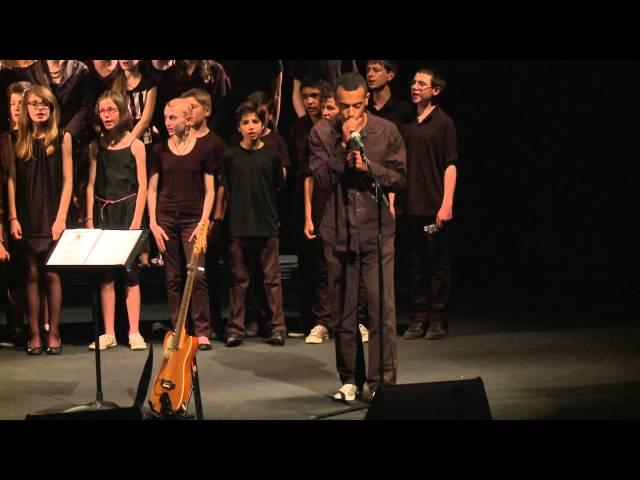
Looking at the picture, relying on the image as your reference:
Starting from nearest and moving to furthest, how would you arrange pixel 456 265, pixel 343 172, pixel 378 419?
1. pixel 378 419
2. pixel 343 172
3. pixel 456 265

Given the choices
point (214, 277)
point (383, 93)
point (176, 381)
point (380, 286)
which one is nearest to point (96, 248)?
point (176, 381)

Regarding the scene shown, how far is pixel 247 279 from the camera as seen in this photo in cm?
782

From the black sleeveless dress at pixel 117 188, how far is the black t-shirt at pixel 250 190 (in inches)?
24.5

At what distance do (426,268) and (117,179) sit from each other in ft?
7.04

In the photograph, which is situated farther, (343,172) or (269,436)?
(343,172)

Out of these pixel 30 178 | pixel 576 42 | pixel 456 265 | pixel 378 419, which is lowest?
pixel 456 265

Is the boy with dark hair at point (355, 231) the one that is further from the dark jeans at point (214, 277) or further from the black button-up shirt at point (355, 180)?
the dark jeans at point (214, 277)

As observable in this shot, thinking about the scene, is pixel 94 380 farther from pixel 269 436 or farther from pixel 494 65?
pixel 494 65

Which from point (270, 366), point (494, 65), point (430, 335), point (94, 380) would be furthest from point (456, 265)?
point (94, 380)

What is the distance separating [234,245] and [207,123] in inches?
43.7

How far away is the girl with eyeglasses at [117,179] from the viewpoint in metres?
7.68

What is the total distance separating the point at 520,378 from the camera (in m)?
6.42

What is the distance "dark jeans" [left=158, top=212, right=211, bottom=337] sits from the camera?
770 centimetres

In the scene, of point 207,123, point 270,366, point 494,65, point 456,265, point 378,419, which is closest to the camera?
point 378,419
